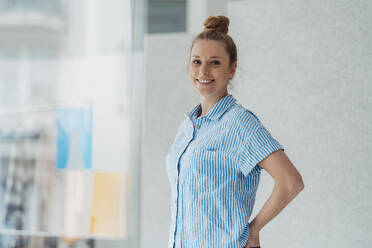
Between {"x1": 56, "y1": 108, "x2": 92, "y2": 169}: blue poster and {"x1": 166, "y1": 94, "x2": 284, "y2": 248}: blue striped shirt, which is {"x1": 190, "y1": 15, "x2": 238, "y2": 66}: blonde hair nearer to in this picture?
{"x1": 166, "y1": 94, "x2": 284, "y2": 248}: blue striped shirt

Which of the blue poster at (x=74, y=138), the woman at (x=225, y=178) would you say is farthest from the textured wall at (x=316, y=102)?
the blue poster at (x=74, y=138)

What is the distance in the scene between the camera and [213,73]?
1.38 metres

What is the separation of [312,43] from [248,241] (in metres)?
1.04

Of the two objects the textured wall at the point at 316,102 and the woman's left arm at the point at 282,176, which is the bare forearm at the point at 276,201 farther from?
the textured wall at the point at 316,102

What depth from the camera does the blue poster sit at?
257cm

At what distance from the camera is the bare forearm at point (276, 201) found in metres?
1.19

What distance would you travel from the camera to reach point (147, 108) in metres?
2.22

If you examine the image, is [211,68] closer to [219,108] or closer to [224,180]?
[219,108]

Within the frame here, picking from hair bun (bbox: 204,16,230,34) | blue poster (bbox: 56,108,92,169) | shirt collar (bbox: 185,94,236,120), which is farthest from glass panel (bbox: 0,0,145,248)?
shirt collar (bbox: 185,94,236,120)

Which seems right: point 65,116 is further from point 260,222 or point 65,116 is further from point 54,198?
point 260,222

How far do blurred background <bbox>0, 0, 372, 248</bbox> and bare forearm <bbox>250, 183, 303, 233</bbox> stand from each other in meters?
0.69

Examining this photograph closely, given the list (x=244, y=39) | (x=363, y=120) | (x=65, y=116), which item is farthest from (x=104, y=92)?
(x=363, y=120)

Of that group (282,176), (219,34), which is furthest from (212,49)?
(282,176)

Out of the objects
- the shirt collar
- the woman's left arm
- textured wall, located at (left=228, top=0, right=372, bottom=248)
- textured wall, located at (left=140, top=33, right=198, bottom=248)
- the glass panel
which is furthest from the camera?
the glass panel
